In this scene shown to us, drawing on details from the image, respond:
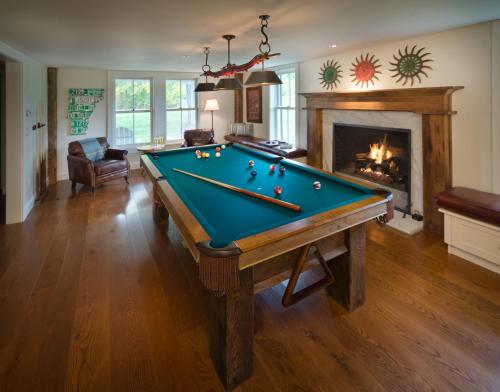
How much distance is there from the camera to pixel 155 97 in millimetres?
6680

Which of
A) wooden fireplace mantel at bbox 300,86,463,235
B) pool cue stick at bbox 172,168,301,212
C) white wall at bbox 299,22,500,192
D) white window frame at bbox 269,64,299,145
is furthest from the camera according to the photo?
white window frame at bbox 269,64,299,145

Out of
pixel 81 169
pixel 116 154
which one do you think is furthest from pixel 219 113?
pixel 81 169

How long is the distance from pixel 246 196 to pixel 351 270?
939 mm

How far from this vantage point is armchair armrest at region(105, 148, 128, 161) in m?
5.76

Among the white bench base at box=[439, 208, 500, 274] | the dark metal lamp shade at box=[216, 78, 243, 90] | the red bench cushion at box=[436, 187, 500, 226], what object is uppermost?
the dark metal lamp shade at box=[216, 78, 243, 90]

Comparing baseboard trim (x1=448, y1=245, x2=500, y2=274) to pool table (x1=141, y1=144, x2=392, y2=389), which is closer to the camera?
pool table (x1=141, y1=144, x2=392, y2=389)

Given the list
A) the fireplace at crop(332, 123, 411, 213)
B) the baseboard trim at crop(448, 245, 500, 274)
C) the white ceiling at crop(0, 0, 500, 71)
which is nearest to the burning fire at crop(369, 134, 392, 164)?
the fireplace at crop(332, 123, 411, 213)

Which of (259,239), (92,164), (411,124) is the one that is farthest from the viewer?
(92,164)

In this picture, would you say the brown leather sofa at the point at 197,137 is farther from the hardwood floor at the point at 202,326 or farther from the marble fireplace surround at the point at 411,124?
the hardwood floor at the point at 202,326

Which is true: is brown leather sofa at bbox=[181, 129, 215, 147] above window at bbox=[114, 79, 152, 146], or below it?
below

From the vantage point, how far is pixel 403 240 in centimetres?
332

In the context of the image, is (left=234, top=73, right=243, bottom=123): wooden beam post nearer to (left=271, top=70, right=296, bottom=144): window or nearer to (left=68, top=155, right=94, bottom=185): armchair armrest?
(left=271, top=70, right=296, bottom=144): window

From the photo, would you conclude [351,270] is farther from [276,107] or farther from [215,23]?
[276,107]

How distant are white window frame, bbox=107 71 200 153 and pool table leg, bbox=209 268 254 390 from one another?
19.3 ft
